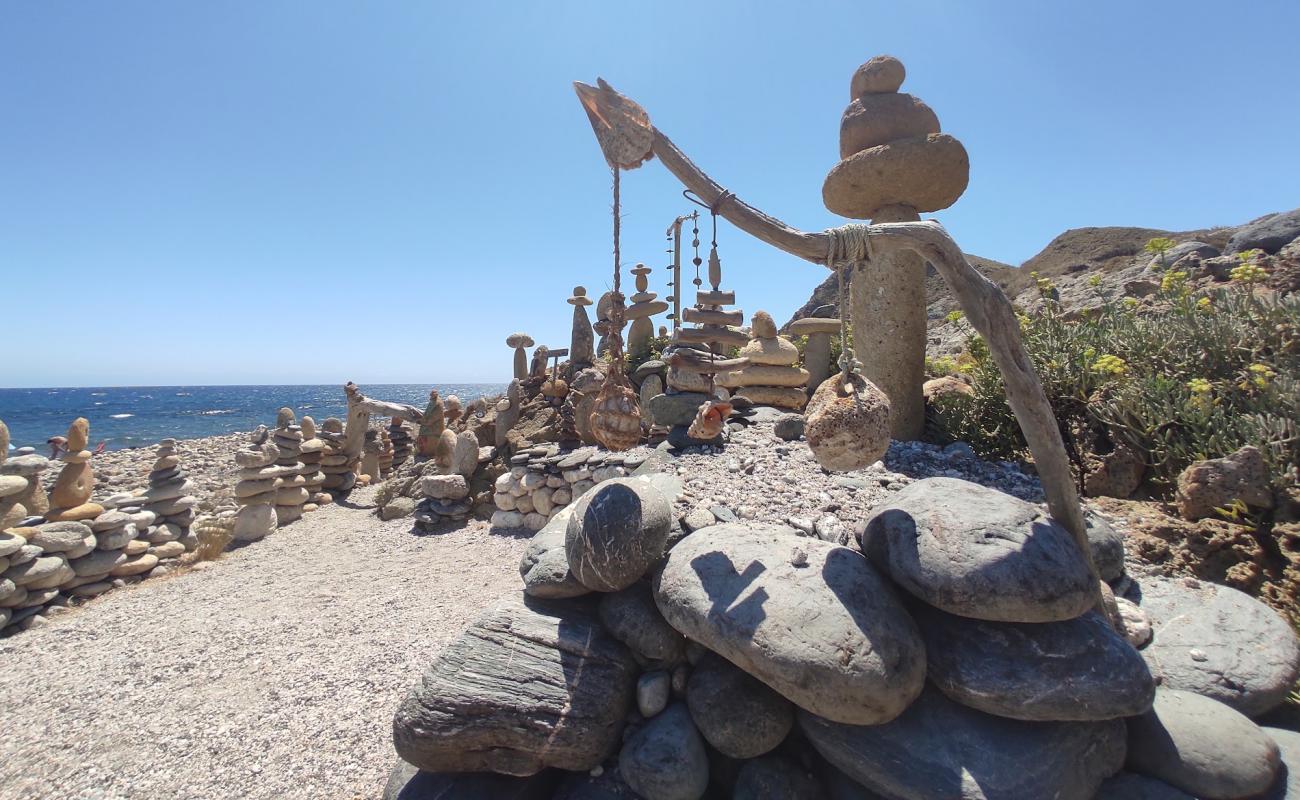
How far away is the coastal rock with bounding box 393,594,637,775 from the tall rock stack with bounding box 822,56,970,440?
454 centimetres

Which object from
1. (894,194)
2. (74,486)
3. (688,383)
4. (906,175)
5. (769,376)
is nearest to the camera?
(906,175)

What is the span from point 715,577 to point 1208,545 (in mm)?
3517

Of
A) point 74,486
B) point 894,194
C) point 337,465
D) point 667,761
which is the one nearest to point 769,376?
point 894,194

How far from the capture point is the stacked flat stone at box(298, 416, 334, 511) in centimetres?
1100

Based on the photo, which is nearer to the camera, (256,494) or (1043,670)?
(1043,670)

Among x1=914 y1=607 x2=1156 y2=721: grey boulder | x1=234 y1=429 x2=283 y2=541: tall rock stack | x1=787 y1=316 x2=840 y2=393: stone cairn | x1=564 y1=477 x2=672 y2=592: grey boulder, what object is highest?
x1=787 y1=316 x2=840 y2=393: stone cairn

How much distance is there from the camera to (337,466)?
1220 centimetres

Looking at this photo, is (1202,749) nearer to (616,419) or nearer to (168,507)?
(616,419)

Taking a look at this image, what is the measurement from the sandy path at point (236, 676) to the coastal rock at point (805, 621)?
2624mm

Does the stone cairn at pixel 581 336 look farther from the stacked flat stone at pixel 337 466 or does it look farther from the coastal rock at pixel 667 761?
the coastal rock at pixel 667 761

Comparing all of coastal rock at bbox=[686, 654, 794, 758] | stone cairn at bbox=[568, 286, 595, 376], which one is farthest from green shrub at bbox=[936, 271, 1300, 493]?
stone cairn at bbox=[568, 286, 595, 376]

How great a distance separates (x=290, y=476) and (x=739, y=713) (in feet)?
34.6

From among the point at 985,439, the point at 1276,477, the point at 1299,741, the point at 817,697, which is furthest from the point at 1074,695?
the point at 985,439

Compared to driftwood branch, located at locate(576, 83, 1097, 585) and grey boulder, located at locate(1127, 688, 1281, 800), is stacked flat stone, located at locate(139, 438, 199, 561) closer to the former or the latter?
driftwood branch, located at locate(576, 83, 1097, 585)
